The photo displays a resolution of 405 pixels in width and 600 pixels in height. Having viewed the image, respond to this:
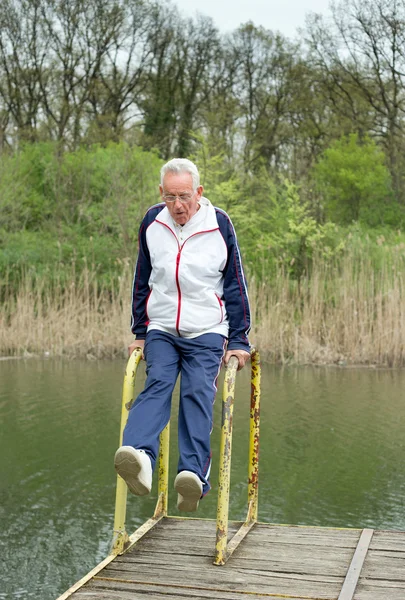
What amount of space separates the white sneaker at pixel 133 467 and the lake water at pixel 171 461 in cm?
150

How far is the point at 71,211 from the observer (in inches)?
722

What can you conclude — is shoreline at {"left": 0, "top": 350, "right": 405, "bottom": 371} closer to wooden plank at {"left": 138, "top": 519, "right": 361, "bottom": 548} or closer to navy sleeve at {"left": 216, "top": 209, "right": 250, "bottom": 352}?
wooden plank at {"left": 138, "top": 519, "right": 361, "bottom": 548}

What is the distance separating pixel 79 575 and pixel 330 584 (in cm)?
185

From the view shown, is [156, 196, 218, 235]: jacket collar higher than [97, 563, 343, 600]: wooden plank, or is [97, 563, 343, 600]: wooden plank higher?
[156, 196, 218, 235]: jacket collar

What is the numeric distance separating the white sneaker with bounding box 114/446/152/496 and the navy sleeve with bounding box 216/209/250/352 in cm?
70

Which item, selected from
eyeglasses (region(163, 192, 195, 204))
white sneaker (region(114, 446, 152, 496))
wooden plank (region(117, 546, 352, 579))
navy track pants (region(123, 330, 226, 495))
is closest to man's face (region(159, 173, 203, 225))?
eyeglasses (region(163, 192, 195, 204))

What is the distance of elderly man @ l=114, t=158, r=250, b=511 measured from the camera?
3578 millimetres

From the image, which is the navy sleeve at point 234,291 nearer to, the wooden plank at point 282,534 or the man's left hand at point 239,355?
the man's left hand at point 239,355

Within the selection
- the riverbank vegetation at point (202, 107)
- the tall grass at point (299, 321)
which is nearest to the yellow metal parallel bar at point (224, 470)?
the tall grass at point (299, 321)

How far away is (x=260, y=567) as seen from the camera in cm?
353

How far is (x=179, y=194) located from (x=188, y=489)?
106cm

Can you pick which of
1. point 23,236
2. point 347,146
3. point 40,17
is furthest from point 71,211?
point 40,17

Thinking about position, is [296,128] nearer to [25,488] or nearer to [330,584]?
[25,488]

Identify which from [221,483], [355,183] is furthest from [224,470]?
[355,183]
